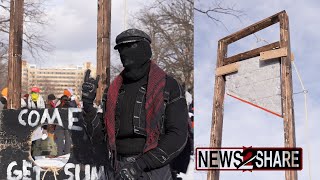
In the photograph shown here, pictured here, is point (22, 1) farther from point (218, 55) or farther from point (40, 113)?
point (218, 55)

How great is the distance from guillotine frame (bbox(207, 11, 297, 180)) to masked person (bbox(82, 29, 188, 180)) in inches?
54.8

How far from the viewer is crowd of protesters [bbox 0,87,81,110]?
564cm

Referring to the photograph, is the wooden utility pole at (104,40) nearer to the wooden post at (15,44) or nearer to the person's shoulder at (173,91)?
the wooden post at (15,44)

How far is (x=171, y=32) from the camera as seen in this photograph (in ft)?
19.4

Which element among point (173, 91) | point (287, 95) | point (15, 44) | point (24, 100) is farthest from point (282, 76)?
point (15, 44)

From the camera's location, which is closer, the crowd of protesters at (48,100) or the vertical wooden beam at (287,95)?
the vertical wooden beam at (287,95)

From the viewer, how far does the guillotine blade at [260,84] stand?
4160 mm

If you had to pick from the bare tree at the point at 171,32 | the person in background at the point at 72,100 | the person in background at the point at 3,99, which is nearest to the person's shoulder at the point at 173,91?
the bare tree at the point at 171,32

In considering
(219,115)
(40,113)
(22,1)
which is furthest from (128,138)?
(22,1)

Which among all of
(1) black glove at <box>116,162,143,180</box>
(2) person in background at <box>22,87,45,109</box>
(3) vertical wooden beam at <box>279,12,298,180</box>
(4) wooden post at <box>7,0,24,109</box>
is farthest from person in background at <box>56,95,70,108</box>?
(1) black glove at <box>116,162,143,180</box>

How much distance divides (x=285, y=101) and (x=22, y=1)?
3.57 meters

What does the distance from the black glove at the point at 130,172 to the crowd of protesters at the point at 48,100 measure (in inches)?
115

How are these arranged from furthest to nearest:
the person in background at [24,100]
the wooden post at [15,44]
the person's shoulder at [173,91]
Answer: the wooden post at [15,44] < the person in background at [24,100] < the person's shoulder at [173,91]

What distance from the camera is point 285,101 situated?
4086 millimetres
